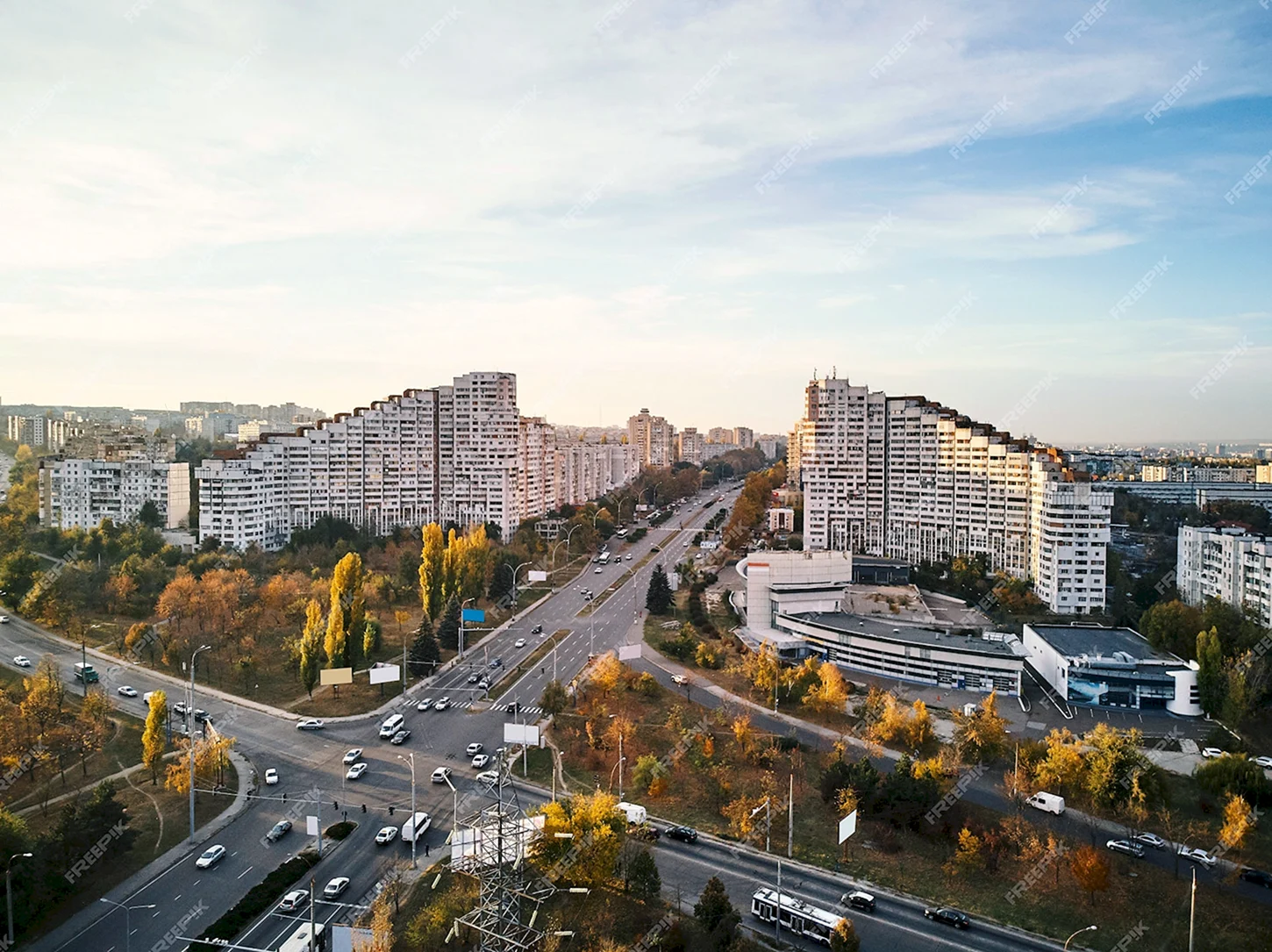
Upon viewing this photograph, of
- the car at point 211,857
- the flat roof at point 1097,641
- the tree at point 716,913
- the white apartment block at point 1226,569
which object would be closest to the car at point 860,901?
the tree at point 716,913

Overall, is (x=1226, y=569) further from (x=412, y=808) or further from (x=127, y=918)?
(x=127, y=918)

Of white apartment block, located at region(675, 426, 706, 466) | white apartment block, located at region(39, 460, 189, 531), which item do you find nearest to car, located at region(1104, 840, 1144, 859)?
white apartment block, located at region(39, 460, 189, 531)

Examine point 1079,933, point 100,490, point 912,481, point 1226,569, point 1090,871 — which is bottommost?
point 1079,933

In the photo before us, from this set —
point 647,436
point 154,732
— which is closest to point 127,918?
point 154,732

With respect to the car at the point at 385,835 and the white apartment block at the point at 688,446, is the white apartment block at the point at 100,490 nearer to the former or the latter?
the car at the point at 385,835

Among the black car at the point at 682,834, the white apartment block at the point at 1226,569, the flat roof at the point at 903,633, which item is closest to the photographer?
the black car at the point at 682,834

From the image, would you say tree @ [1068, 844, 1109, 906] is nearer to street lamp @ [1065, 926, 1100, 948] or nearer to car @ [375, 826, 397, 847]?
street lamp @ [1065, 926, 1100, 948]
